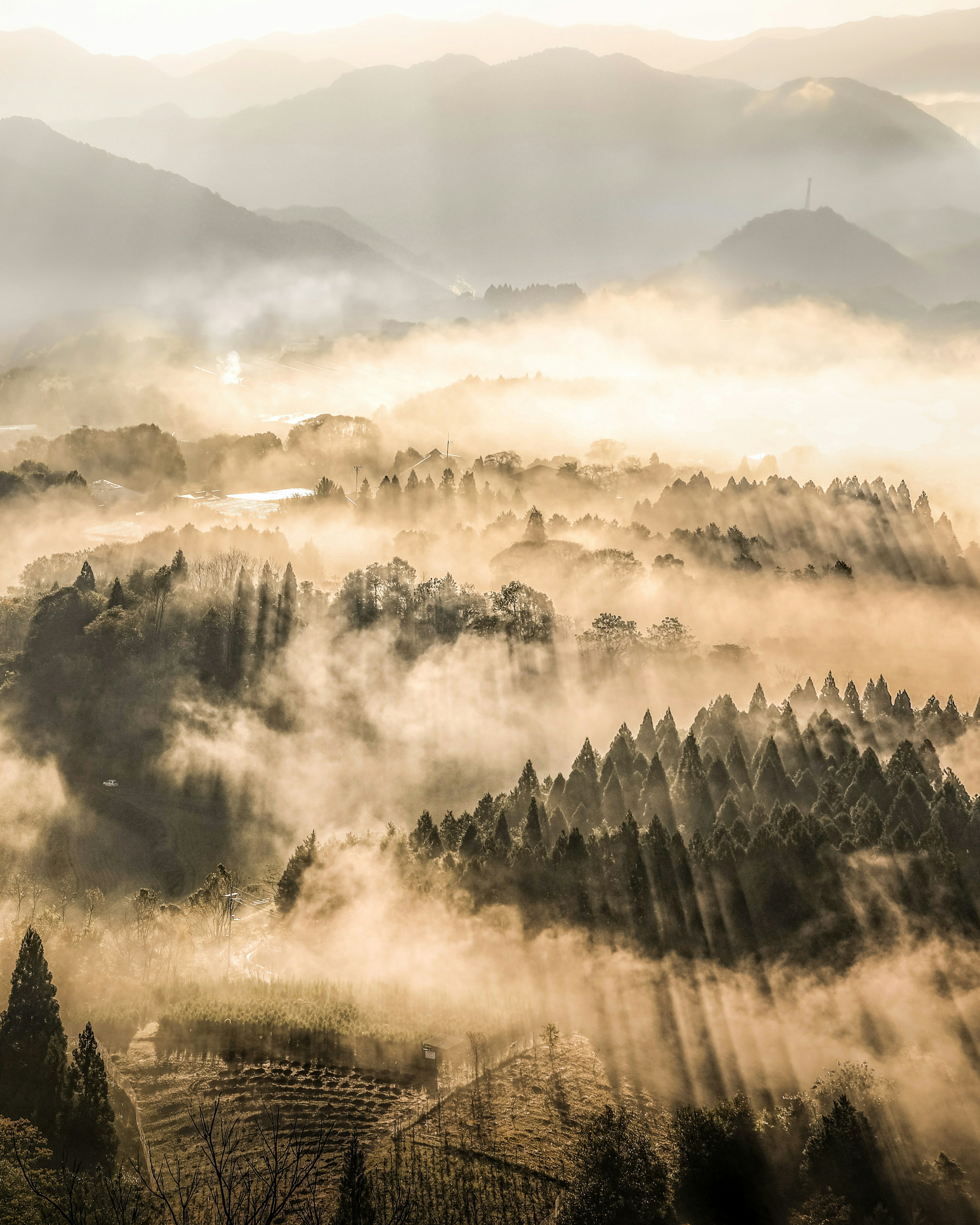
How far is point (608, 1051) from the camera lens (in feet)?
540

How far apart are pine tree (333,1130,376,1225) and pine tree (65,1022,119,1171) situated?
30.3 meters

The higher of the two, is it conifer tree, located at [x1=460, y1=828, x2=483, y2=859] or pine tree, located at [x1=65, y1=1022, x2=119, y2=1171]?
conifer tree, located at [x1=460, y1=828, x2=483, y2=859]

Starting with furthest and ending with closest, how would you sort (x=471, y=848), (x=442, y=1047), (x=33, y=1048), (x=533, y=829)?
(x=471, y=848) → (x=533, y=829) → (x=442, y=1047) → (x=33, y=1048)

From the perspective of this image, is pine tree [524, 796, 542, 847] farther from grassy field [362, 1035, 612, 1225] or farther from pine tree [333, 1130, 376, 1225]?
pine tree [333, 1130, 376, 1225]

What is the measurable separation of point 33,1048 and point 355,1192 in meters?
50.9

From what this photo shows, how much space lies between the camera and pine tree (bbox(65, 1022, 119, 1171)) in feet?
462

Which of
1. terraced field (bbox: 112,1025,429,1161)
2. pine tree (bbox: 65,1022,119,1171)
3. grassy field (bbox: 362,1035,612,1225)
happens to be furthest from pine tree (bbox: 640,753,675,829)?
pine tree (bbox: 65,1022,119,1171)

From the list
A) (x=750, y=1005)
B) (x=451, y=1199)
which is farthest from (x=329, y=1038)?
(x=750, y=1005)

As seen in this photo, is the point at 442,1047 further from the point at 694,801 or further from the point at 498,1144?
the point at 694,801

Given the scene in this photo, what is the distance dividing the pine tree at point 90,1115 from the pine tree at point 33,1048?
1866 millimetres

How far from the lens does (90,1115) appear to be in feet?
471

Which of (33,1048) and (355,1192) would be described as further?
(33,1048)

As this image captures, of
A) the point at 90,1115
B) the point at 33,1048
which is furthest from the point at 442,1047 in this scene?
the point at 33,1048

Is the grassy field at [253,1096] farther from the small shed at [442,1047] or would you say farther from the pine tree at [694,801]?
the pine tree at [694,801]
